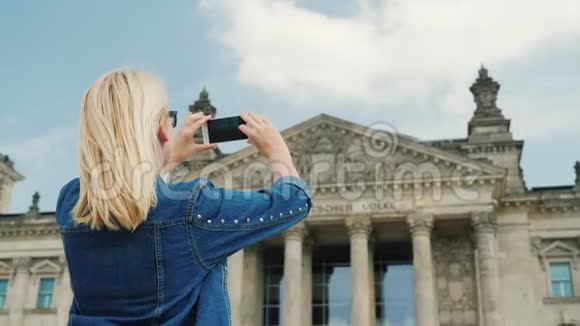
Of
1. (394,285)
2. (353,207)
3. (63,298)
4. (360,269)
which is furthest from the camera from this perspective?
(63,298)

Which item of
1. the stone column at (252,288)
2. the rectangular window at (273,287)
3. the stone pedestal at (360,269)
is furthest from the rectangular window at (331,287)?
the stone column at (252,288)

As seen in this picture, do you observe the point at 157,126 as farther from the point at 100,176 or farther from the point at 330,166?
the point at 330,166

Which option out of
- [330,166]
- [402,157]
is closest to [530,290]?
[402,157]

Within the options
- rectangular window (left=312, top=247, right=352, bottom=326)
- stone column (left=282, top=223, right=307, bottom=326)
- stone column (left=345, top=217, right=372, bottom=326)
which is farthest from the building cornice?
stone column (left=345, top=217, right=372, bottom=326)

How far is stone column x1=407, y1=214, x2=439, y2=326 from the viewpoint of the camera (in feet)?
110

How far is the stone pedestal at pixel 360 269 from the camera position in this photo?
112ft

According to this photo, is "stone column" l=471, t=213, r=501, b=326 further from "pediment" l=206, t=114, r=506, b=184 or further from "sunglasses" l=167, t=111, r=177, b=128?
"sunglasses" l=167, t=111, r=177, b=128

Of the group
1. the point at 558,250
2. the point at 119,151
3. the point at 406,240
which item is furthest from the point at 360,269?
the point at 119,151

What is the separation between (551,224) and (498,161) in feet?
15.8

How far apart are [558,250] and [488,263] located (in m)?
4.92

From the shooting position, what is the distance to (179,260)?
8.25 ft

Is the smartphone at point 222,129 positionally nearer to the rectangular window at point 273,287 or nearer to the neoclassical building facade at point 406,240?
the neoclassical building facade at point 406,240

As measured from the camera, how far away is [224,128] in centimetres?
288

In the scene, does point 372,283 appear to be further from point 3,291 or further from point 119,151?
point 119,151
